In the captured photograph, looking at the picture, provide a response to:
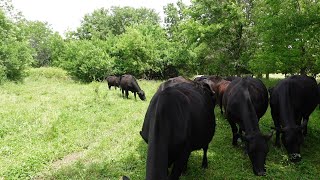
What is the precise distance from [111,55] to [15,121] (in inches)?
939

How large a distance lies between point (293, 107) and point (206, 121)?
313 centimetres

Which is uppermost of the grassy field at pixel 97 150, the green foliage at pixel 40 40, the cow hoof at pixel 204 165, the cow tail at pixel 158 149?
the green foliage at pixel 40 40

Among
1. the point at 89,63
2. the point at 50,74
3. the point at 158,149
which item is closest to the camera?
the point at 158,149

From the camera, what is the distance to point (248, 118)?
7.27 m

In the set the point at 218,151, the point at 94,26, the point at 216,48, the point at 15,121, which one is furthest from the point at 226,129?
the point at 94,26

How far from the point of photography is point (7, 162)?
7.37 m

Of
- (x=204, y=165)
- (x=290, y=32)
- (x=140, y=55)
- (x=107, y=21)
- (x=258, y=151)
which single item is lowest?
(x=204, y=165)

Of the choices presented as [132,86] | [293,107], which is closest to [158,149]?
[293,107]

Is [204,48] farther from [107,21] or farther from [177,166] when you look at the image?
[107,21]

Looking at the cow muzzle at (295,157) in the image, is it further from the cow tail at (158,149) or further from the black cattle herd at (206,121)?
the cow tail at (158,149)

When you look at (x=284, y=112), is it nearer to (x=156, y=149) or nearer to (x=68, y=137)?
(x=156, y=149)

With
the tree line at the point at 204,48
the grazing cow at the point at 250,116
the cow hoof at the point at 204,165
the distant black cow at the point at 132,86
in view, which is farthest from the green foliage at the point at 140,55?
the cow hoof at the point at 204,165

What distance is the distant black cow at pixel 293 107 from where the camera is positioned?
24.2 ft

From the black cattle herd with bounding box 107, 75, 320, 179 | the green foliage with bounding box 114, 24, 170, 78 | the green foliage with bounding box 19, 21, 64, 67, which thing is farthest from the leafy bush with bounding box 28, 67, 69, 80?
the black cattle herd with bounding box 107, 75, 320, 179
